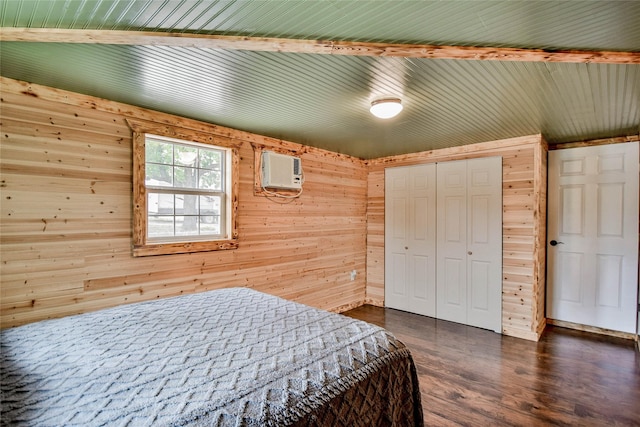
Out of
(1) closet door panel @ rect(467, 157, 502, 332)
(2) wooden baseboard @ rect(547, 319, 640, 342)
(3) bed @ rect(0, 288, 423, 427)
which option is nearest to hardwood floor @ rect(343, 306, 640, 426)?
(2) wooden baseboard @ rect(547, 319, 640, 342)

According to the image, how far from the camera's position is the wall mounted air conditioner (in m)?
3.49

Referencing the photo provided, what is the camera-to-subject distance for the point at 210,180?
3.15 metres

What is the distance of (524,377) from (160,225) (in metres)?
3.45

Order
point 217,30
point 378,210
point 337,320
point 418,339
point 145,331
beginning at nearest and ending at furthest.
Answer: point 217,30
point 145,331
point 337,320
point 418,339
point 378,210

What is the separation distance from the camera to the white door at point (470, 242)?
382cm

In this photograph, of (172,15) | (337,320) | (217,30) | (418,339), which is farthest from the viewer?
(418,339)

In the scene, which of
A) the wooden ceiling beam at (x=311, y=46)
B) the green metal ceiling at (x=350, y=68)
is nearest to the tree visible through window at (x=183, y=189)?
the green metal ceiling at (x=350, y=68)

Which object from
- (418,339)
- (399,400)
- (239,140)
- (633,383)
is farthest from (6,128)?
(633,383)

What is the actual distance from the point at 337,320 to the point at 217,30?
5.64ft

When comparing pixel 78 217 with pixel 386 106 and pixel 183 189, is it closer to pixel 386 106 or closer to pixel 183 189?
pixel 183 189

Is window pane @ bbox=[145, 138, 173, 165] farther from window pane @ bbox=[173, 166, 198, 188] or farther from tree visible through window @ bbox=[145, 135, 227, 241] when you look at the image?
window pane @ bbox=[173, 166, 198, 188]

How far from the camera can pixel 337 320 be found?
1932 mm

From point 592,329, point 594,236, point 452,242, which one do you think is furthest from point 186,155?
point 592,329

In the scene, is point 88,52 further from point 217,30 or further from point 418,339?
point 418,339
